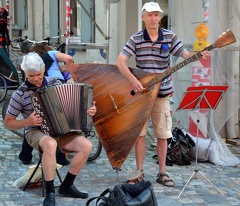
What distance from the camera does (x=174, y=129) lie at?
21.8 ft

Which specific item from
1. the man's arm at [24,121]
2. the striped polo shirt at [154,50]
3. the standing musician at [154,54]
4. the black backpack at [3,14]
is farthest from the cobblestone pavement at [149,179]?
the black backpack at [3,14]

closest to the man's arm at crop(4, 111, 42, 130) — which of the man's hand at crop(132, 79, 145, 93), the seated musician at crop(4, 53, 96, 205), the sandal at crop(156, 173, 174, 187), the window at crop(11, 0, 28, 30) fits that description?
the seated musician at crop(4, 53, 96, 205)

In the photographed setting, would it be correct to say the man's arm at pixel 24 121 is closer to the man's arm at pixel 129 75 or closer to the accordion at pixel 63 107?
the accordion at pixel 63 107

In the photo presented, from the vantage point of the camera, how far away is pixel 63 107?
471 centimetres

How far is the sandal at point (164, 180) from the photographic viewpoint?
5559mm

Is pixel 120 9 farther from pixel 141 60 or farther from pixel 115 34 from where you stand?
pixel 141 60

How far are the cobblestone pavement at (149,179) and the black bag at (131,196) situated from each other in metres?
0.81

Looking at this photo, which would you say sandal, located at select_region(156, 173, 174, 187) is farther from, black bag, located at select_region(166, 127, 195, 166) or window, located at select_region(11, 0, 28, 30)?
window, located at select_region(11, 0, 28, 30)

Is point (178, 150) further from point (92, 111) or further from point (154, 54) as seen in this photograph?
point (92, 111)

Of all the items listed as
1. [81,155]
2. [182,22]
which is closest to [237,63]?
[182,22]

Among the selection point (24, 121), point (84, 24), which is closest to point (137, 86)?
point (24, 121)

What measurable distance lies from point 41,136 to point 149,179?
1501 millimetres

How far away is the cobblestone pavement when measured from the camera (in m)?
5.10

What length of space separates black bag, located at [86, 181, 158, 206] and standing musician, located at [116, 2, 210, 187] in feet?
4.10
